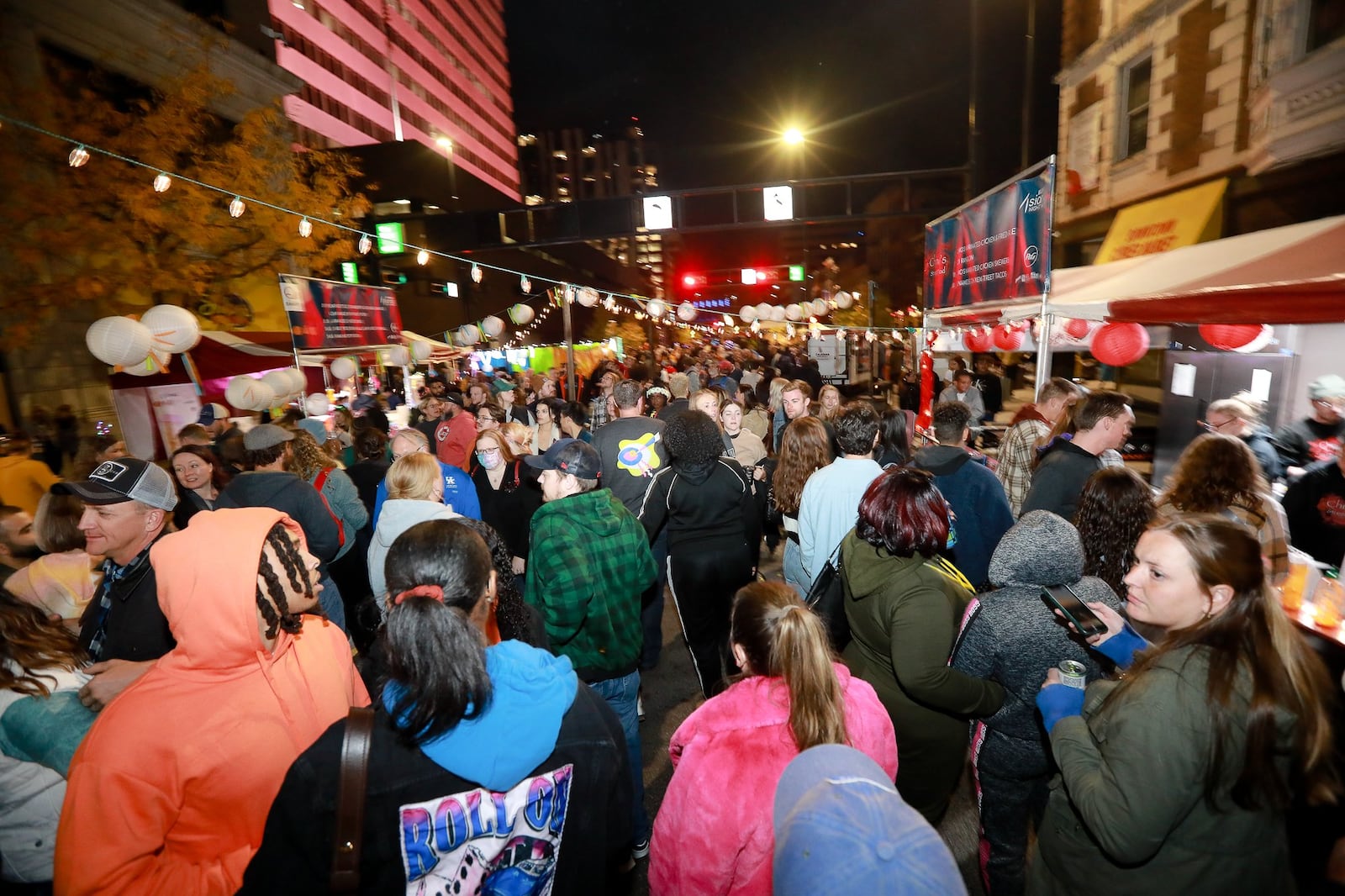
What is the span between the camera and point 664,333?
216ft

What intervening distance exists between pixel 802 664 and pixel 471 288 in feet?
118

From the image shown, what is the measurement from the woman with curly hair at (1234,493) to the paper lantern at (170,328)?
10114 mm

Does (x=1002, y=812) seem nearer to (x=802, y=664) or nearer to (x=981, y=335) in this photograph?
(x=802, y=664)

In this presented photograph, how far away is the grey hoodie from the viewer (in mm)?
2209

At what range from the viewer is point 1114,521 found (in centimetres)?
282

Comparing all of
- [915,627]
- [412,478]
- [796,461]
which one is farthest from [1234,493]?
[412,478]

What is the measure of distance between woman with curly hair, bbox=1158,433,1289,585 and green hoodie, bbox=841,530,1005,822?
1.71 m

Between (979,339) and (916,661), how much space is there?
6815mm

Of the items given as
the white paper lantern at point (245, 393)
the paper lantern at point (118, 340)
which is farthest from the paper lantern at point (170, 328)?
the white paper lantern at point (245, 393)

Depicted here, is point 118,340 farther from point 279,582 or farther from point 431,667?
point 431,667

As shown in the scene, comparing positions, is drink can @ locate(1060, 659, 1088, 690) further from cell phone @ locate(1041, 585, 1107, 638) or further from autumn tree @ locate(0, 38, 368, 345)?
autumn tree @ locate(0, 38, 368, 345)

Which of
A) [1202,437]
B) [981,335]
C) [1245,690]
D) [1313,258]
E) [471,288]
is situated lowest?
[1245,690]

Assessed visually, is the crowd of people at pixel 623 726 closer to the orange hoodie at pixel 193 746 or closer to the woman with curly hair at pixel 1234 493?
the orange hoodie at pixel 193 746

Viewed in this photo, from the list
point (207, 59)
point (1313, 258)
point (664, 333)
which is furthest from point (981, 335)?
point (664, 333)
